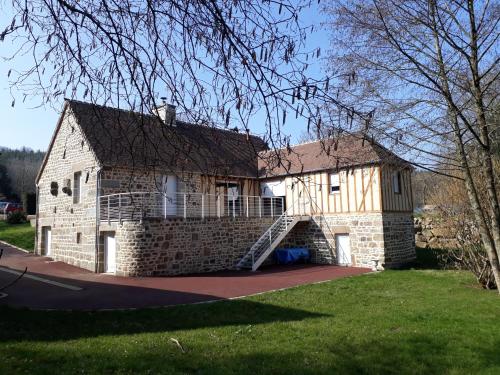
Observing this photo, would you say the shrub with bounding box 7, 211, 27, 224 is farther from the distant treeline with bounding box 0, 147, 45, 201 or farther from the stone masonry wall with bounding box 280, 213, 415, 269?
the stone masonry wall with bounding box 280, 213, 415, 269

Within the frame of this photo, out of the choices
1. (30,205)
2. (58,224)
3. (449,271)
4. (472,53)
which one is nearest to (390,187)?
(449,271)

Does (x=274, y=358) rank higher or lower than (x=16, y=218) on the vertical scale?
lower

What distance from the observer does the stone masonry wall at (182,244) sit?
45.7 ft

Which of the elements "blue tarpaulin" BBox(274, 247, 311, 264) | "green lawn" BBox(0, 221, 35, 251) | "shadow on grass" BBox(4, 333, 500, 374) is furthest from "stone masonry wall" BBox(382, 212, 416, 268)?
"green lawn" BBox(0, 221, 35, 251)

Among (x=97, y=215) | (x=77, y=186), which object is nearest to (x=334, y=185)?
(x=97, y=215)

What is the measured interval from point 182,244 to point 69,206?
A: 591 centimetres

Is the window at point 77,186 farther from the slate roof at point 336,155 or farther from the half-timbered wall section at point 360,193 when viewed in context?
the slate roof at point 336,155

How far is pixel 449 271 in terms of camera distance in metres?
14.5

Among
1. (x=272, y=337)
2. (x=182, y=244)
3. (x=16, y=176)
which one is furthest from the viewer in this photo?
(x=16, y=176)

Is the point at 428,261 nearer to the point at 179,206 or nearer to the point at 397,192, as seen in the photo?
the point at 397,192

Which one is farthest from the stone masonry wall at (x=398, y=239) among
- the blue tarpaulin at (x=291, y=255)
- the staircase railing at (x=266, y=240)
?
the staircase railing at (x=266, y=240)

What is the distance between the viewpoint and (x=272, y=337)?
21.2 feet

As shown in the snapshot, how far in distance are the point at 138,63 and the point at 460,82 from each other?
6529 mm

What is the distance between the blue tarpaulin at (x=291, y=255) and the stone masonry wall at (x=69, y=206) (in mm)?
7745
